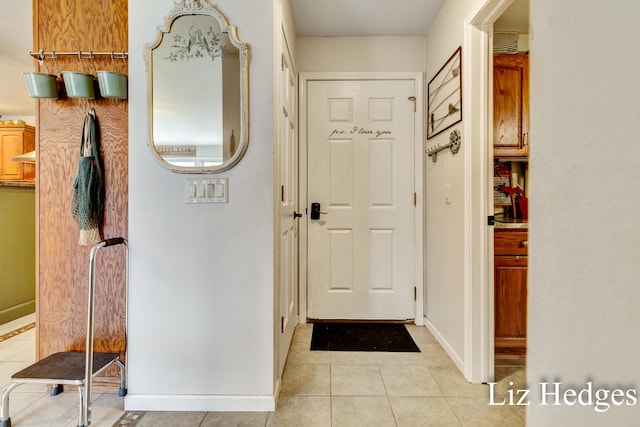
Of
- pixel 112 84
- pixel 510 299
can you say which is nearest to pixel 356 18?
pixel 112 84

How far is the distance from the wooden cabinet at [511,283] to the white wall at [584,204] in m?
1.87

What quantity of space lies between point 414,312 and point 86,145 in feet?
8.48

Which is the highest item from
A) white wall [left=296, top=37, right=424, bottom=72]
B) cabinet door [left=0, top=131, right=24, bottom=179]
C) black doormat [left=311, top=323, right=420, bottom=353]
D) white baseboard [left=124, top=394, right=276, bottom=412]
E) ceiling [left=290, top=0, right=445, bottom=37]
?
ceiling [left=290, top=0, right=445, bottom=37]

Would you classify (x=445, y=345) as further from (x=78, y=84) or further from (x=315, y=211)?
(x=78, y=84)

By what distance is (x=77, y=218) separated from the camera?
166 centimetres

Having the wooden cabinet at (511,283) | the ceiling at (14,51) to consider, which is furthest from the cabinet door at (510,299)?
the ceiling at (14,51)

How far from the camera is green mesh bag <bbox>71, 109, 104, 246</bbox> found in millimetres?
1635

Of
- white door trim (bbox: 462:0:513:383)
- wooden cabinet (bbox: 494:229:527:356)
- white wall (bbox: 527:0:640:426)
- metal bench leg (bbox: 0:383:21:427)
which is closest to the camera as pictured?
white wall (bbox: 527:0:640:426)

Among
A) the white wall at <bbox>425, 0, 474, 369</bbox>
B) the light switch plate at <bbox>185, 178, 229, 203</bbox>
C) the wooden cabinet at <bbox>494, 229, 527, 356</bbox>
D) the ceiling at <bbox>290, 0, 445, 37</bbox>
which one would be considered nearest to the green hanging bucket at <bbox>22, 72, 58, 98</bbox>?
the light switch plate at <bbox>185, 178, 229, 203</bbox>

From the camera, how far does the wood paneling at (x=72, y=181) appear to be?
5.61 ft

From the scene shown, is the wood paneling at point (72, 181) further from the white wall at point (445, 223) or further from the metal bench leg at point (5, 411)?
the white wall at point (445, 223)

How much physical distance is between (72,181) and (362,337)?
215 centimetres

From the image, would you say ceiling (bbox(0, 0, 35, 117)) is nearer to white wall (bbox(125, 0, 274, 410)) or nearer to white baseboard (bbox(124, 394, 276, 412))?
white wall (bbox(125, 0, 274, 410))

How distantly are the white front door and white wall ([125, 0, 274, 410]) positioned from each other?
1.19 m
